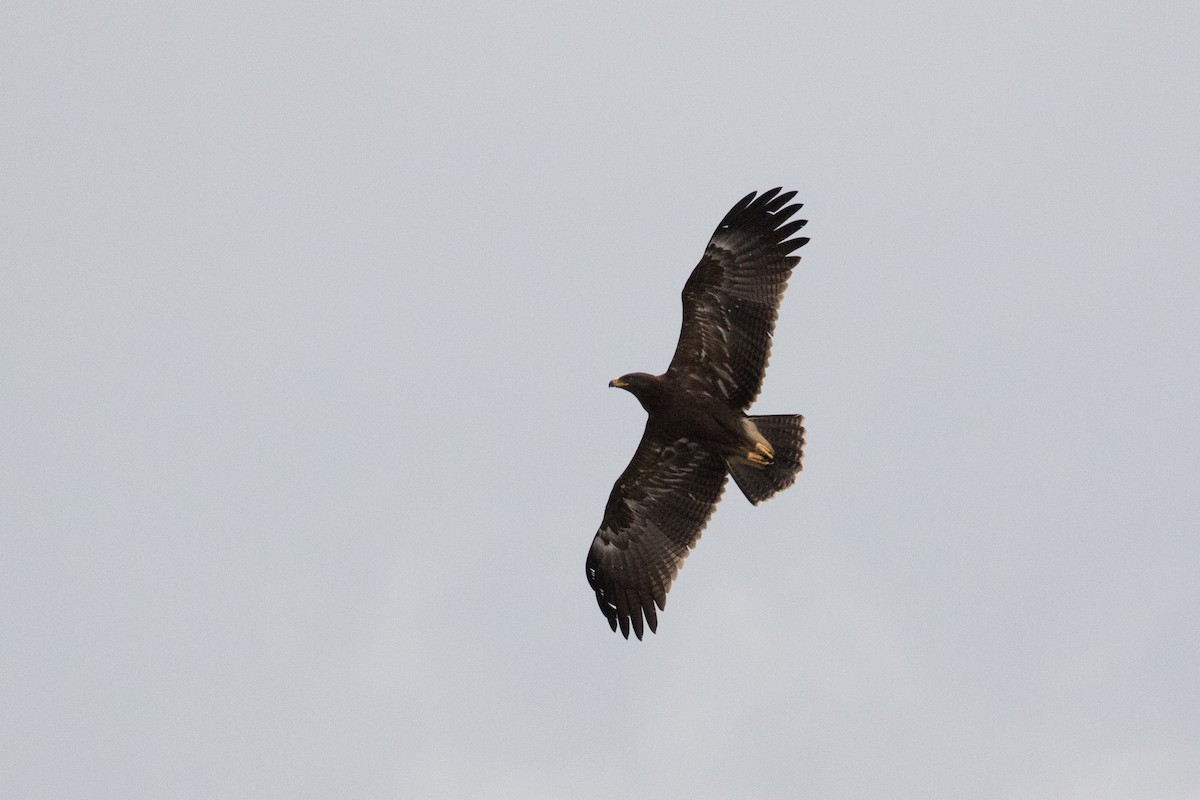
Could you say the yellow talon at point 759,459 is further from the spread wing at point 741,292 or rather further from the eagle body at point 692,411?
the spread wing at point 741,292

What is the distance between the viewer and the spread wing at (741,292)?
56.5ft

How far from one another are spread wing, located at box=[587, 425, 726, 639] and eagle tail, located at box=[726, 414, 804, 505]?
66 cm

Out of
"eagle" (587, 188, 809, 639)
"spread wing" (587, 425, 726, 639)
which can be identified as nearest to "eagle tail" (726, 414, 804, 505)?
"eagle" (587, 188, 809, 639)

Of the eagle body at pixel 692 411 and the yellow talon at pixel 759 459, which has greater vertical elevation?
the eagle body at pixel 692 411

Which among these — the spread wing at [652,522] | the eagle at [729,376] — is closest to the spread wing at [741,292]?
the eagle at [729,376]

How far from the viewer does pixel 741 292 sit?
17219mm

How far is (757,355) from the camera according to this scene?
1728 centimetres

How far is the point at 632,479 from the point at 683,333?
75.1 inches

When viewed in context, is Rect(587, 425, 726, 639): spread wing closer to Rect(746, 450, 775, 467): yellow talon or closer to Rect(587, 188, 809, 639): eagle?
Rect(587, 188, 809, 639): eagle

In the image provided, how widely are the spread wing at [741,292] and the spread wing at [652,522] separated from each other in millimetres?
1190

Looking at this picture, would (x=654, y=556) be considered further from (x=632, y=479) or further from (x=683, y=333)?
(x=683, y=333)

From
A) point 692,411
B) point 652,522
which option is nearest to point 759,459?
point 692,411

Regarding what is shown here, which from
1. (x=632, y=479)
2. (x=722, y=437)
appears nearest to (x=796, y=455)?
(x=722, y=437)

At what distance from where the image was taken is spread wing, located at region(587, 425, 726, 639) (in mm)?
18219
